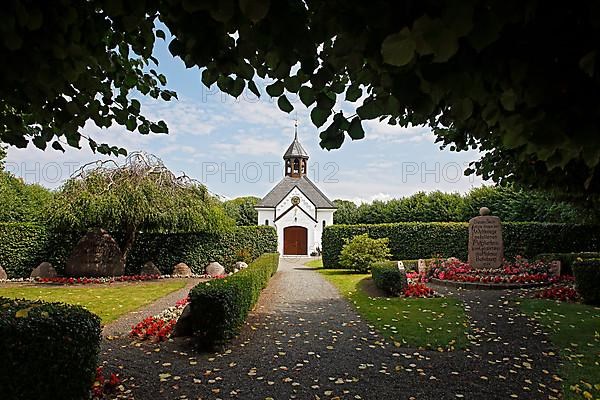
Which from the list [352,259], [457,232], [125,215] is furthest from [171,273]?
[457,232]

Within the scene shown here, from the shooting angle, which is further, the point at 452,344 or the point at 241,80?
the point at 452,344

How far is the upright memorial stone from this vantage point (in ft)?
49.1

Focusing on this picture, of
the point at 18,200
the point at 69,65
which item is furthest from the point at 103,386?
the point at 18,200

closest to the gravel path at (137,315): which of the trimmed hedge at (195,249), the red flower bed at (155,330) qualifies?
the red flower bed at (155,330)

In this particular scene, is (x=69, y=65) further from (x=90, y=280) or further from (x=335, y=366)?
(x=90, y=280)

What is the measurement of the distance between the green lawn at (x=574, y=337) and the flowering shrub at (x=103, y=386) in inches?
190

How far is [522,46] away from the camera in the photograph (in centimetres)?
156

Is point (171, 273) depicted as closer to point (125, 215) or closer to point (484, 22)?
point (125, 215)

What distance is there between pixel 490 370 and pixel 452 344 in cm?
116

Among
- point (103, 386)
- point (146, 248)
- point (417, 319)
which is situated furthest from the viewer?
point (146, 248)

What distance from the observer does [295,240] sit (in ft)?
122

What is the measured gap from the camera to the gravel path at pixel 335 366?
4.61 meters

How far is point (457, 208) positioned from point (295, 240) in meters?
14.3

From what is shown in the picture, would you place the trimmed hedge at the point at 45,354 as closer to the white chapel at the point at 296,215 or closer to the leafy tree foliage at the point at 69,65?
the leafy tree foliage at the point at 69,65
